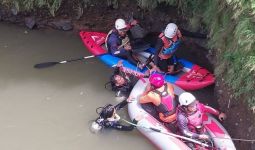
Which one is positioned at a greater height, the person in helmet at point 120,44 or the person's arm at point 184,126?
the person in helmet at point 120,44

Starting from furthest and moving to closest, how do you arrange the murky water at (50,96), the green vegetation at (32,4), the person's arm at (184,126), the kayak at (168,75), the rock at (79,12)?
the rock at (79,12) → the green vegetation at (32,4) → the kayak at (168,75) → the murky water at (50,96) → the person's arm at (184,126)

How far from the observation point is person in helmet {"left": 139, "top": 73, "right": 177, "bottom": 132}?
6945 millimetres

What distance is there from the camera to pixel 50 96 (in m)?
7.79

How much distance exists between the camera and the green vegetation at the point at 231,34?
18.5ft

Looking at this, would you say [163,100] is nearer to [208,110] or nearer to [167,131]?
[167,131]

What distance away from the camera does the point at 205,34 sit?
803 centimetres

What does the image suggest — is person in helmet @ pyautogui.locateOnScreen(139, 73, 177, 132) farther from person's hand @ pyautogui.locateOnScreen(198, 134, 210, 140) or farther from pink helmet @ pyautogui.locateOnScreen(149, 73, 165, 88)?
person's hand @ pyautogui.locateOnScreen(198, 134, 210, 140)

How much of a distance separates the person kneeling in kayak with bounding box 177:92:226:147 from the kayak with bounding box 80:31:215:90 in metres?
1.01

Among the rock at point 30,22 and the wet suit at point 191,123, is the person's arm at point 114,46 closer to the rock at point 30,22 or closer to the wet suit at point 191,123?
the rock at point 30,22

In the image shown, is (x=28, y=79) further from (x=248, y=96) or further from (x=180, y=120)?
(x=248, y=96)

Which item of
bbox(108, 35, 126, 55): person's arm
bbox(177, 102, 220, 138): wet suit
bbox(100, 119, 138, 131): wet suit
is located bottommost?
bbox(100, 119, 138, 131): wet suit

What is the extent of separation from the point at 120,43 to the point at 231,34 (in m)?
2.68

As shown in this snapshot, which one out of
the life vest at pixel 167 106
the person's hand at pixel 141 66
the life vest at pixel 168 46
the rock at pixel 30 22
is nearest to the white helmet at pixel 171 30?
the life vest at pixel 168 46

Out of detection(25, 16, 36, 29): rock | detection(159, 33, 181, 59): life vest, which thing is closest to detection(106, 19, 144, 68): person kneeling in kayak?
detection(159, 33, 181, 59): life vest
